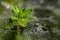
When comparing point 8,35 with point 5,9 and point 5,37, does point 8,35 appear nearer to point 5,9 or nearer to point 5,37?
point 5,37

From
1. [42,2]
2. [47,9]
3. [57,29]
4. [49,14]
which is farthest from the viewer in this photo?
[42,2]

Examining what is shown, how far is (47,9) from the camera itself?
1.55m

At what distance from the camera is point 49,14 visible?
1444mm

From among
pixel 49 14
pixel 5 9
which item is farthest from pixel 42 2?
pixel 5 9

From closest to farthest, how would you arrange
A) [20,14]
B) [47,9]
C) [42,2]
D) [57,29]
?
1. [20,14]
2. [57,29]
3. [47,9]
4. [42,2]

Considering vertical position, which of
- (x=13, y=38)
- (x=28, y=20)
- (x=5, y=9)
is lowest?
(x=13, y=38)

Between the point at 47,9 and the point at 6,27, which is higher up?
the point at 47,9

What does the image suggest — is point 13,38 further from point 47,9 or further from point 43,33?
point 47,9

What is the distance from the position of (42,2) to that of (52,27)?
18.8 inches

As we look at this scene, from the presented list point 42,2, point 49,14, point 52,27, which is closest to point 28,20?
point 52,27

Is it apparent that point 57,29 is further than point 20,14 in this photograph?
Yes

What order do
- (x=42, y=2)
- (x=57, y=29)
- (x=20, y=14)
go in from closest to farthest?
(x=20, y=14), (x=57, y=29), (x=42, y=2)

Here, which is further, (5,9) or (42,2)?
(42,2)

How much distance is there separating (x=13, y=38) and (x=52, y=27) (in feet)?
0.91
